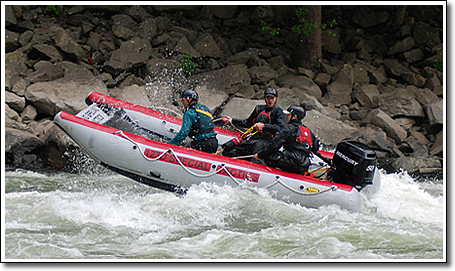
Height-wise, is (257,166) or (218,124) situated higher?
(218,124)

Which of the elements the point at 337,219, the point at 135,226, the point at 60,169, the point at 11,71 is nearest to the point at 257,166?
the point at 337,219

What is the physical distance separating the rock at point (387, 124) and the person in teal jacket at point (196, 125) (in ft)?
14.8

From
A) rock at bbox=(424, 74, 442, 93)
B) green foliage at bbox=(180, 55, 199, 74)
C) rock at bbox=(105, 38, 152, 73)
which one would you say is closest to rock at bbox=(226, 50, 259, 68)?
green foliage at bbox=(180, 55, 199, 74)

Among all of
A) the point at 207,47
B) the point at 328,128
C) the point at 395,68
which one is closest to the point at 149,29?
the point at 207,47

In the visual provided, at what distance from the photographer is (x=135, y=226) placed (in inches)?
191

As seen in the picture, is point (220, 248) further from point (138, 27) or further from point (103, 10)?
point (103, 10)

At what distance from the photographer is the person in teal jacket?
538cm

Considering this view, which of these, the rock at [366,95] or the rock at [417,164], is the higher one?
the rock at [366,95]

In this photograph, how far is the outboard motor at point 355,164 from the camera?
525 centimetres

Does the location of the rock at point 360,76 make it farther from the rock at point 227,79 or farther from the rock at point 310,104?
the rock at point 227,79

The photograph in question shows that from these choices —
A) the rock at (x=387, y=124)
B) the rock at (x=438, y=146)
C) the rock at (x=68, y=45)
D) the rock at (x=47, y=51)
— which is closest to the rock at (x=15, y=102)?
the rock at (x=47, y=51)

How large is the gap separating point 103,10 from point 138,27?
951 millimetres

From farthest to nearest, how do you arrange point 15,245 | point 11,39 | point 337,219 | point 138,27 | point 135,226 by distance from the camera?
point 138,27 → point 11,39 → point 337,219 → point 135,226 → point 15,245

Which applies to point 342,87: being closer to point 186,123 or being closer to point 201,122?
point 201,122
